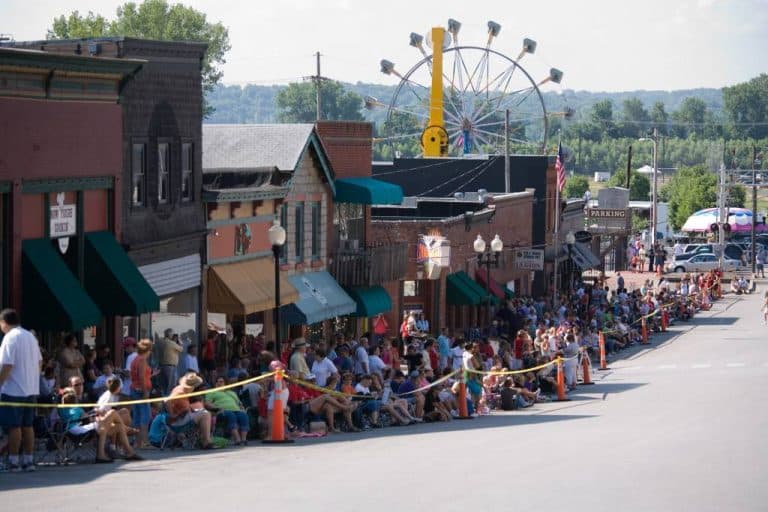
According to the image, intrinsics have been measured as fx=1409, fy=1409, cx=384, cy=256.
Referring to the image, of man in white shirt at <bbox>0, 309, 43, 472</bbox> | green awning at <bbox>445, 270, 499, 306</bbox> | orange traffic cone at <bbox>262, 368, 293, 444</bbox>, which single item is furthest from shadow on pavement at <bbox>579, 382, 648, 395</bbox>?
man in white shirt at <bbox>0, 309, 43, 472</bbox>

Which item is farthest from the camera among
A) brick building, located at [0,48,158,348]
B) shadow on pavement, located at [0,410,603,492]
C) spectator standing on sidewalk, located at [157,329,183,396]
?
spectator standing on sidewalk, located at [157,329,183,396]

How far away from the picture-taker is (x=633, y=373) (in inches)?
1500

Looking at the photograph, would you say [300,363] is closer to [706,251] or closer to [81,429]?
[81,429]

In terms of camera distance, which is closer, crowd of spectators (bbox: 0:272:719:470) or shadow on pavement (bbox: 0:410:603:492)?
shadow on pavement (bbox: 0:410:603:492)

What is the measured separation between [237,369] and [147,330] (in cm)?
521

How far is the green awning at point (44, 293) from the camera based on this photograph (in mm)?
22750

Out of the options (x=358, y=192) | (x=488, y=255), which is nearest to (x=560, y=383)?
(x=358, y=192)

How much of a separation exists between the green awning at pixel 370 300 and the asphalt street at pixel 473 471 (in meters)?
10.8

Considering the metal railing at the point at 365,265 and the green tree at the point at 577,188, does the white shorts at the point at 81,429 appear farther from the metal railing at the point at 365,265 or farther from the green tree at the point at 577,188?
the green tree at the point at 577,188

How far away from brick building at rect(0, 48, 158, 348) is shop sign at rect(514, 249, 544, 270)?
91.9ft

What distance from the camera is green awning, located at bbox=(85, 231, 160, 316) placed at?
24859 millimetres

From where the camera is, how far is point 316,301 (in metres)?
34.3

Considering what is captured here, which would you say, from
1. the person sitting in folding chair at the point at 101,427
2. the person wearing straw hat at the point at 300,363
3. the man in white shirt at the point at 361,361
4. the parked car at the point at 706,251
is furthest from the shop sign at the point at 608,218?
the person sitting in folding chair at the point at 101,427

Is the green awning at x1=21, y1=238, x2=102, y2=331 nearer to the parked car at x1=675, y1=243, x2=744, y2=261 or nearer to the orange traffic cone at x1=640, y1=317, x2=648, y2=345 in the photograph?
the orange traffic cone at x1=640, y1=317, x2=648, y2=345
